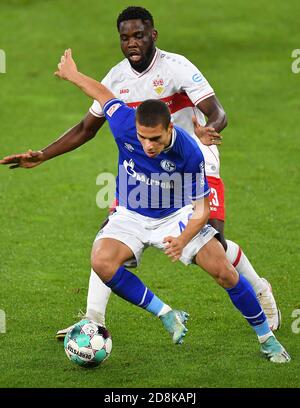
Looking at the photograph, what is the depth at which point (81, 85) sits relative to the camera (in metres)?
8.43

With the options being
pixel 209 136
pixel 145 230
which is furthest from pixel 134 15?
pixel 145 230

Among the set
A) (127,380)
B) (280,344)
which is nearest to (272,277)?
(280,344)

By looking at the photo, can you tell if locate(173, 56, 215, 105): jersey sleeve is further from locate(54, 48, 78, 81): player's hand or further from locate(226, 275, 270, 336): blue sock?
locate(226, 275, 270, 336): blue sock

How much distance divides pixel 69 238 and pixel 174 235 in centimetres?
400

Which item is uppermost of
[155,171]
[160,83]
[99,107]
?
[160,83]

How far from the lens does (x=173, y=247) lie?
7684 millimetres

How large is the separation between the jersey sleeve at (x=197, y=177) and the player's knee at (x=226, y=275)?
0.51 metres

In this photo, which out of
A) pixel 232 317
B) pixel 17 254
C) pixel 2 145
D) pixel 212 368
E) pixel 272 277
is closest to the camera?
pixel 212 368

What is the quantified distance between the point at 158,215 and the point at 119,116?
795 millimetres

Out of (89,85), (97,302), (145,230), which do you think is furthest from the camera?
(97,302)

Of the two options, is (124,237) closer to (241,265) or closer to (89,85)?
(89,85)

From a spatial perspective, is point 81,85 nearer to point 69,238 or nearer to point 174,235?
point 174,235

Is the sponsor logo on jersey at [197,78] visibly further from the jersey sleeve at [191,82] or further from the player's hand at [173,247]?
the player's hand at [173,247]

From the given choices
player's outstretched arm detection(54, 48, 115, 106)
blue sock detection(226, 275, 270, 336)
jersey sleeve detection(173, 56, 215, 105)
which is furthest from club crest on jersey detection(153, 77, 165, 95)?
blue sock detection(226, 275, 270, 336)
